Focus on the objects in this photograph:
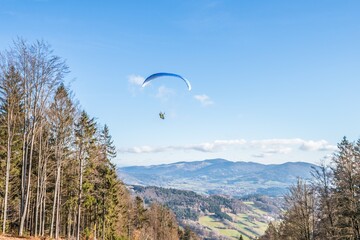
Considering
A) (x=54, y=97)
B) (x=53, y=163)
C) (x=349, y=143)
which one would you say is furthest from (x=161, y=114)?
(x=349, y=143)

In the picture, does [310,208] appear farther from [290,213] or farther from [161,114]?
[161,114]

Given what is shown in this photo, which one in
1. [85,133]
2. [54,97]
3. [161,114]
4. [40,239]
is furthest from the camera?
[85,133]

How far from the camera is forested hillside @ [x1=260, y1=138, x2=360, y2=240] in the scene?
2773 cm

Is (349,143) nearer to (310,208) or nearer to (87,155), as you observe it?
(310,208)

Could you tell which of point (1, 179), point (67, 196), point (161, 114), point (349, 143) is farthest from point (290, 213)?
point (1, 179)

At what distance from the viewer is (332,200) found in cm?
2875

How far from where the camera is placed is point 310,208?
102ft

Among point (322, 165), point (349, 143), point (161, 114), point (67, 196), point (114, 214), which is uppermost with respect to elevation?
point (161, 114)

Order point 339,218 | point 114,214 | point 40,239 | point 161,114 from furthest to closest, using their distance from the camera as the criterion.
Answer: point 114,214 → point 339,218 → point 161,114 → point 40,239

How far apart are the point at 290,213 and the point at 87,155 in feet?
74.2

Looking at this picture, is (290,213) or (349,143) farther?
(290,213)

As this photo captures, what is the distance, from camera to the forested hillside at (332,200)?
27.7m

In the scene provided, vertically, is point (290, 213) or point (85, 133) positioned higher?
point (85, 133)

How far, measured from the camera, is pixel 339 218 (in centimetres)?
2962
